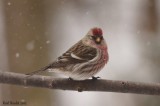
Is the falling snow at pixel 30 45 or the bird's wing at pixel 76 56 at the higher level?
the bird's wing at pixel 76 56

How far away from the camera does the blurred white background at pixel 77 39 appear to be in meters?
6.71

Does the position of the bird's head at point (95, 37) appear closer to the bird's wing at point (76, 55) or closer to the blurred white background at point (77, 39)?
the bird's wing at point (76, 55)

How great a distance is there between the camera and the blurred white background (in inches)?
264

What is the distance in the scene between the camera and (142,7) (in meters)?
Result: 8.40

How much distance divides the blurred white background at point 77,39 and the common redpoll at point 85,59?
1.86m

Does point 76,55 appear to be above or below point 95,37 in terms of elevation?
below

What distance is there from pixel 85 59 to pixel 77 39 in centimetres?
357

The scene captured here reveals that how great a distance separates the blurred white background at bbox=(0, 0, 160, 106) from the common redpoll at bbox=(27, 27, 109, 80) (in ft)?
6.10

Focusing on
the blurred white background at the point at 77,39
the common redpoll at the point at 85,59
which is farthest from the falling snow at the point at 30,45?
the common redpoll at the point at 85,59

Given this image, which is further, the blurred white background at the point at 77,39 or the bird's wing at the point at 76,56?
the blurred white background at the point at 77,39

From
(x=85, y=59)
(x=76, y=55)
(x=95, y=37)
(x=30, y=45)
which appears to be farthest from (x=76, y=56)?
(x=30, y=45)

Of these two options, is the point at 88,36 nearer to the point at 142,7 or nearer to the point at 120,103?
the point at 120,103

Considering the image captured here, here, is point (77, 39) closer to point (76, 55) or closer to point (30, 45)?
point (30, 45)

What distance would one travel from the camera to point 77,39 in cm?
771
